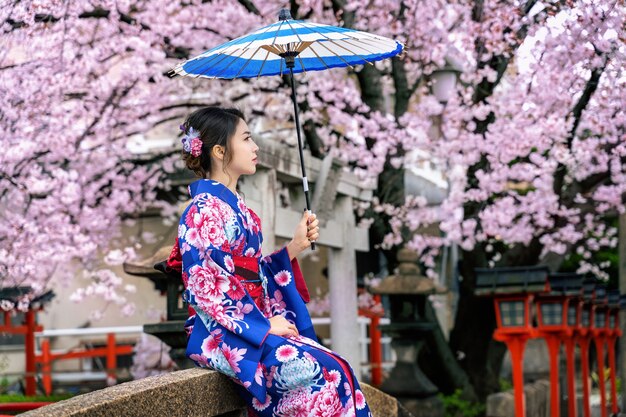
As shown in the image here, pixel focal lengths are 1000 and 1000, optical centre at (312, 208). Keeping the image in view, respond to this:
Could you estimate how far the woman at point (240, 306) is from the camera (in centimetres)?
399

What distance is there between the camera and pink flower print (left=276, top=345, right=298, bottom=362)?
3982mm

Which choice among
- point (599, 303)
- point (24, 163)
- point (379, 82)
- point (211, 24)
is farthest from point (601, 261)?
point (24, 163)

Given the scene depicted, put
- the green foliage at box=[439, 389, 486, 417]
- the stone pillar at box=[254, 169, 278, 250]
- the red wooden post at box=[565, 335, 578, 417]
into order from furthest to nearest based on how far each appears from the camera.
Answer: the green foliage at box=[439, 389, 486, 417] < the red wooden post at box=[565, 335, 578, 417] < the stone pillar at box=[254, 169, 278, 250]

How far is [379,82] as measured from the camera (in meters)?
11.4

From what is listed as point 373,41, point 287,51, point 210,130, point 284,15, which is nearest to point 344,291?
point 373,41

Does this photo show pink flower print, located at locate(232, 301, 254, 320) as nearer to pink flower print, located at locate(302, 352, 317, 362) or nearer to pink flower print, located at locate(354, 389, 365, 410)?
pink flower print, located at locate(302, 352, 317, 362)

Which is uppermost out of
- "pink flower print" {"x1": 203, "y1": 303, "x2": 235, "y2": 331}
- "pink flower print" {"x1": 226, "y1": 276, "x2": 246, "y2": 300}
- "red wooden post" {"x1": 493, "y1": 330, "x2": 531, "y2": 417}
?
"pink flower print" {"x1": 226, "y1": 276, "x2": 246, "y2": 300}

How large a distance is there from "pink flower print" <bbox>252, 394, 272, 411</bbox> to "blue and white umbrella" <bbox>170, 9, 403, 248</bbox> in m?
0.98

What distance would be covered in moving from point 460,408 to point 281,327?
753cm

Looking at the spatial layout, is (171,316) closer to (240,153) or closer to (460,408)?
(240,153)

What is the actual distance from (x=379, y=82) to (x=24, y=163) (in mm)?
4116

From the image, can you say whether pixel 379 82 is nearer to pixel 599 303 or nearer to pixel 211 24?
pixel 211 24

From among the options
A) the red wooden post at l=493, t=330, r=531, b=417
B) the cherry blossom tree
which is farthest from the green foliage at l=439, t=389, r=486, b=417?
the red wooden post at l=493, t=330, r=531, b=417

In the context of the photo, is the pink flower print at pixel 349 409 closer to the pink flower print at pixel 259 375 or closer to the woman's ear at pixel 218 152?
the pink flower print at pixel 259 375
